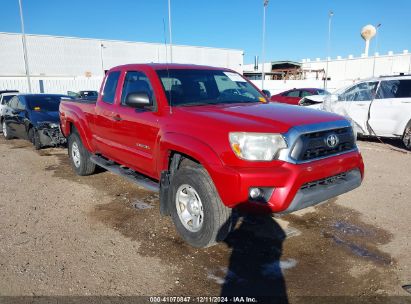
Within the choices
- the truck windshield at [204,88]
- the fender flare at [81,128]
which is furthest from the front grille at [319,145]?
the fender flare at [81,128]

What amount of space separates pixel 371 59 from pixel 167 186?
65.4 metres

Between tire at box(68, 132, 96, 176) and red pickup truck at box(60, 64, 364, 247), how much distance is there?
1.43 metres

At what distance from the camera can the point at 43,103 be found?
1011 cm

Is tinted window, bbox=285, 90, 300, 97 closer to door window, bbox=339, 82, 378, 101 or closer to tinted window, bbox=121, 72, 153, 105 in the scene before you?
door window, bbox=339, 82, 378, 101

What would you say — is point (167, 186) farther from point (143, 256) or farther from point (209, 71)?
point (209, 71)

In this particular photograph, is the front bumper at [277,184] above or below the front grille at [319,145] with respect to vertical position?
below

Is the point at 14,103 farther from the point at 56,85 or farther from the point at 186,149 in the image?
the point at 56,85

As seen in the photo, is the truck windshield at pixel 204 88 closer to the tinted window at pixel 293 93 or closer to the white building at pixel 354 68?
the tinted window at pixel 293 93

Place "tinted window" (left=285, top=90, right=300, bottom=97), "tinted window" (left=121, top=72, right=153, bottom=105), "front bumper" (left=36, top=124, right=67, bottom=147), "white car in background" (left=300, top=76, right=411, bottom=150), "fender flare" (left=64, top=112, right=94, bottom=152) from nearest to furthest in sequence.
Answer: "tinted window" (left=121, top=72, right=153, bottom=105)
"fender flare" (left=64, top=112, right=94, bottom=152)
"white car in background" (left=300, top=76, right=411, bottom=150)
"front bumper" (left=36, top=124, right=67, bottom=147)
"tinted window" (left=285, top=90, right=300, bottom=97)

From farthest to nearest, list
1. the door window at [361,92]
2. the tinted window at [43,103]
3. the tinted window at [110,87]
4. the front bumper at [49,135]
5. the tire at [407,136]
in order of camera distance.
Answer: the tinted window at [43,103]
the door window at [361,92]
the front bumper at [49,135]
the tire at [407,136]
the tinted window at [110,87]

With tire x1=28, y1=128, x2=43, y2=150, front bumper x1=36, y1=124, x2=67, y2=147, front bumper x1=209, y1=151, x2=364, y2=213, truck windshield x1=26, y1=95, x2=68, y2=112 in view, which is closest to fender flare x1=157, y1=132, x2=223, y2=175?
front bumper x1=209, y1=151, x2=364, y2=213

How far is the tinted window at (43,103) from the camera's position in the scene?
9.87 meters

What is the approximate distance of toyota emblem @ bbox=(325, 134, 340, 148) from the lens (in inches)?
141

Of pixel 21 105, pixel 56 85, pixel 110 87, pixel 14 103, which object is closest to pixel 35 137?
pixel 21 105
